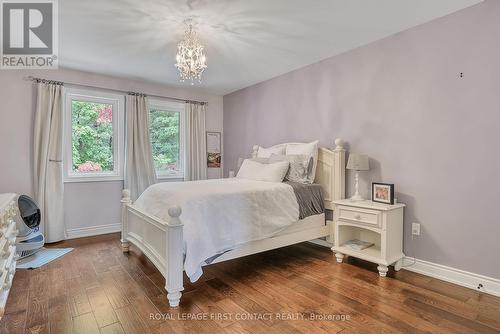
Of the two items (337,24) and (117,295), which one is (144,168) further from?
(337,24)

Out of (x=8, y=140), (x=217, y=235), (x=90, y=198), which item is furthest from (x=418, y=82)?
(x=8, y=140)

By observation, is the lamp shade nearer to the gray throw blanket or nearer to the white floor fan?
the gray throw blanket

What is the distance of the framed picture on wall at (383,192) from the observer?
2.61 m

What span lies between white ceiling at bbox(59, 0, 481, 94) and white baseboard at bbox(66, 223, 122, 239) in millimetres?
2262

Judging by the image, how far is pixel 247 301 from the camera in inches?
82.1

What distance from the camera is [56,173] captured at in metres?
3.56

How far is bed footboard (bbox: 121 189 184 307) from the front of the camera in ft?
6.61

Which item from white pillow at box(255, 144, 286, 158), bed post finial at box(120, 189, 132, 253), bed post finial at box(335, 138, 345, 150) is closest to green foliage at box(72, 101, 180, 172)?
bed post finial at box(120, 189, 132, 253)

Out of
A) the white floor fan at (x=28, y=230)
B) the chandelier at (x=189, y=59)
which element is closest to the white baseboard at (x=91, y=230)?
the white floor fan at (x=28, y=230)

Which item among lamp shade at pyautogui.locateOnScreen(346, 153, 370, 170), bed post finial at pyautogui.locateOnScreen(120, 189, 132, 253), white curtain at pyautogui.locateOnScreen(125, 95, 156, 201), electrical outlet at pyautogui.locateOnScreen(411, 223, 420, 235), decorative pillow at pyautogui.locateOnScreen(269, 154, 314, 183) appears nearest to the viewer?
electrical outlet at pyautogui.locateOnScreen(411, 223, 420, 235)

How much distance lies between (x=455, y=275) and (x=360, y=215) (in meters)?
0.91

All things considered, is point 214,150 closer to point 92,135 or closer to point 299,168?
point 92,135

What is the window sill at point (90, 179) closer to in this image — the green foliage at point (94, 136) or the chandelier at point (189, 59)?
the green foliage at point (94, 136)

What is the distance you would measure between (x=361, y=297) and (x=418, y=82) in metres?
2.05
